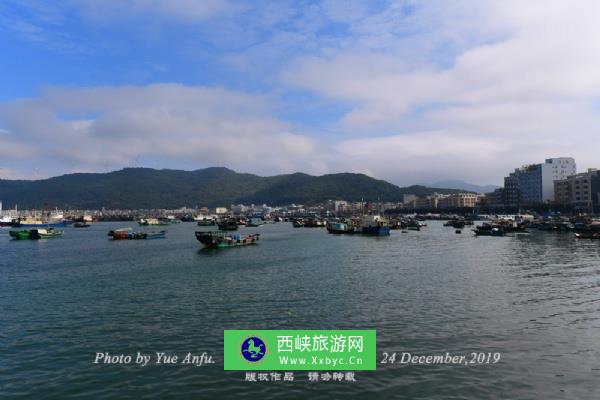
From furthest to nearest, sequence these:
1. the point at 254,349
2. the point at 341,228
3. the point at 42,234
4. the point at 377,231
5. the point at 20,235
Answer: the point at 341,228 → the point at 42,234 → the point at 20,235 → the point at 377,231 → the point at 254,349

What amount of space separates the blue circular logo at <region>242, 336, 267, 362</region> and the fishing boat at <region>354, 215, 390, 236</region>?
314 feet

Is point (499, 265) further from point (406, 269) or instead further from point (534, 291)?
point (534, 291)

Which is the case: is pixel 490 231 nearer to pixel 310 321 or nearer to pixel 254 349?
pixel 310 321

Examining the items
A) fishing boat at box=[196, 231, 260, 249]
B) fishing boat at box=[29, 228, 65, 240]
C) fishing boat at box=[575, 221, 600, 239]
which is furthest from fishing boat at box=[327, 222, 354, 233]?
fishing boat at box=[29, 228, 65, 240]

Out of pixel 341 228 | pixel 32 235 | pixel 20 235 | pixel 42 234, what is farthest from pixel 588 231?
pixel 20 235

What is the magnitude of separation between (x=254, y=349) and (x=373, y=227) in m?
97.5

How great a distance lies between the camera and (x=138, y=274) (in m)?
44.6

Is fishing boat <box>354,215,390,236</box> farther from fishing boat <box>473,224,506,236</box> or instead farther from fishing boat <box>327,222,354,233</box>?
fishing boat <box>473,224,506,236</box>

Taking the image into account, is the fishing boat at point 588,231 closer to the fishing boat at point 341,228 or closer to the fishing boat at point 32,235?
the fishing boat at point 341,228

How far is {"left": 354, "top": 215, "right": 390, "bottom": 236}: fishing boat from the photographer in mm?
109562

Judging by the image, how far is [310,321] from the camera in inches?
943

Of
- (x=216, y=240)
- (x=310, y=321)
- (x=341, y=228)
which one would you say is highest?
(x=216, y=240)

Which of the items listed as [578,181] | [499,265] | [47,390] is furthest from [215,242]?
[578,181]

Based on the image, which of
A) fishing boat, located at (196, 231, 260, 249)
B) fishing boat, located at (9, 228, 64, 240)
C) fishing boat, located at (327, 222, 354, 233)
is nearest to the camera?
fishing boat, located at (196, 231, 260, 249)
